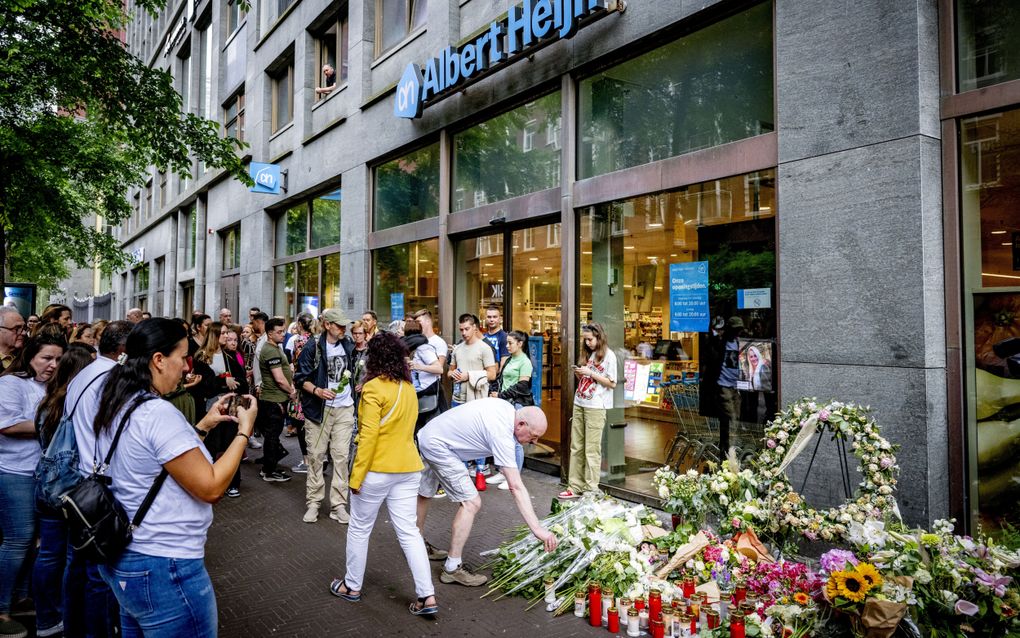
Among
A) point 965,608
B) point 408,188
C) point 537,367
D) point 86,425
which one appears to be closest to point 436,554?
point 86,425

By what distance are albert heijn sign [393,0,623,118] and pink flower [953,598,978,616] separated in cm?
666

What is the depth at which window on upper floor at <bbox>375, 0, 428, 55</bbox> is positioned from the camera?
38.0 ft

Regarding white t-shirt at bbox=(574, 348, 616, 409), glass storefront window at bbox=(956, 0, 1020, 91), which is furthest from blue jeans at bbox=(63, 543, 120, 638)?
glass storefront window at bbox=(956, 0, 1020, 91)

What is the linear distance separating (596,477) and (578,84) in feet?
16.5

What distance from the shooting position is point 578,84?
8.29 metres

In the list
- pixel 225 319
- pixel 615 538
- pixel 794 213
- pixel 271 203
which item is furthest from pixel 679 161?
pixel 271 203

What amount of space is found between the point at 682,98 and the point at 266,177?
11471 mm

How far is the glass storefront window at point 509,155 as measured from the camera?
348 inches

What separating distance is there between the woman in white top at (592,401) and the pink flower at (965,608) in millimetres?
3820

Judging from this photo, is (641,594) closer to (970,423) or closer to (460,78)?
(970,423)

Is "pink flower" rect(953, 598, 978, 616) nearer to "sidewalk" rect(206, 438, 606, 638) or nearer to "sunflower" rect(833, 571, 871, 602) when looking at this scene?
"sunflower" rect(833, 571, 871, 602)

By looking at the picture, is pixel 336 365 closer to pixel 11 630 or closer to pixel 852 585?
pixel 11 630

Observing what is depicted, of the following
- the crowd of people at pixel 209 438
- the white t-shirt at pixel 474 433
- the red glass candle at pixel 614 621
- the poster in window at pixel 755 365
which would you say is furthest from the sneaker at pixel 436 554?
the poster in window at pixel 755 365

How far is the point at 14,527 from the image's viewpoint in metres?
3.96
